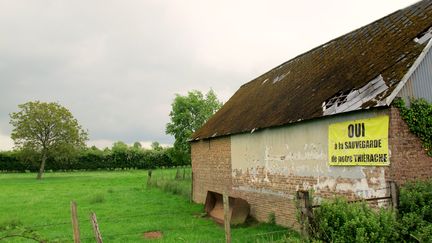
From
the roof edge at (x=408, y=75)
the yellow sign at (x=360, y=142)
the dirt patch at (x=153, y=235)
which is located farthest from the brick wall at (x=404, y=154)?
the dirt patch at (x=153, y=235)

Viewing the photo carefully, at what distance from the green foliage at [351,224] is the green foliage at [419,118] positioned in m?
2.26

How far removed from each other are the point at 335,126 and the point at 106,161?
55.8 m

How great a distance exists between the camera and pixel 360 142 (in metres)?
9.98

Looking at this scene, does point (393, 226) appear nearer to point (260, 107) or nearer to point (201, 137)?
point (260, 107)

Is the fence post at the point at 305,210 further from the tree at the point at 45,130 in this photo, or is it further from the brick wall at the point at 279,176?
the tree at the point at 45,130

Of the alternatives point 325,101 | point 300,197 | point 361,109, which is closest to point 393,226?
point 300,197

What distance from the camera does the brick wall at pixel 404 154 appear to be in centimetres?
915

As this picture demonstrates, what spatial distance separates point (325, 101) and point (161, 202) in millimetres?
11782

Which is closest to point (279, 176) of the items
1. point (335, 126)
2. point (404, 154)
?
point (335, 126)

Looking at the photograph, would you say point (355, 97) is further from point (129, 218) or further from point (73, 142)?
point (73, 142)

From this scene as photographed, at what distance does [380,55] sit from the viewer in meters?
11.3

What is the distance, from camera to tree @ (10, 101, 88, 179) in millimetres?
46656

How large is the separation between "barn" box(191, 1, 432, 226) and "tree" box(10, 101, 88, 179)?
109 feet

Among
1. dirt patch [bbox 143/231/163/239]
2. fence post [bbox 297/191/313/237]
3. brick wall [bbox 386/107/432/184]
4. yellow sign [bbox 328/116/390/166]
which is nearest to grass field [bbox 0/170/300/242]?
dirt patch [bbox 143/231/163/239]
